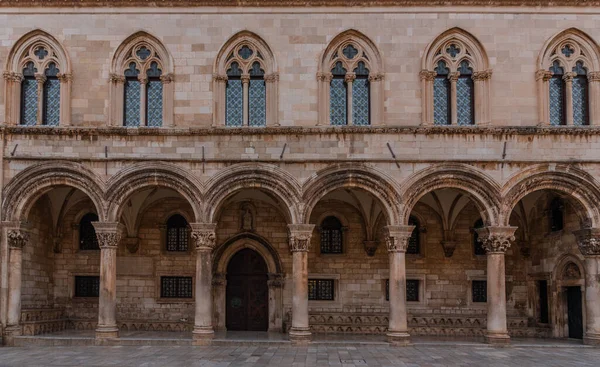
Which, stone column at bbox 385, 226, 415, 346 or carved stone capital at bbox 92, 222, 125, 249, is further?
carved stone capital at bbox 92, 222, 125, 249

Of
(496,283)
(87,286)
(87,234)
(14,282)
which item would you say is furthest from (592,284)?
(14,282)

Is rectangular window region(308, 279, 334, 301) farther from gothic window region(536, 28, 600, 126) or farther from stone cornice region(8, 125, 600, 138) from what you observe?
gothic window region(536, 28, 600, 126)

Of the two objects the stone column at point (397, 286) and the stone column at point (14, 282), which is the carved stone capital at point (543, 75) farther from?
the stone column at point (14, 282)

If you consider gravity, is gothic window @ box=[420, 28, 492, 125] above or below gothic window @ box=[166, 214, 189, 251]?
above

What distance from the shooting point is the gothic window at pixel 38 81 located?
68.3 feet

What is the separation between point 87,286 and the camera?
2358 cm

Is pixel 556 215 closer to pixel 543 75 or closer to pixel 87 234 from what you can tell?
pixel 543 75

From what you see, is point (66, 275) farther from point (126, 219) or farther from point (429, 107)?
point (429, 107)

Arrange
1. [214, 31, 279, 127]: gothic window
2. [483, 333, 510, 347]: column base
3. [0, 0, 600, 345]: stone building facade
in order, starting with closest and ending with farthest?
1. [483, 333, 510, 347]: column base
2. [0, 0, 600, 345]: stone building facade
3. [214, 31, 279, 127]: gothic window

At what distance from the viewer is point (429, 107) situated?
20531 mm

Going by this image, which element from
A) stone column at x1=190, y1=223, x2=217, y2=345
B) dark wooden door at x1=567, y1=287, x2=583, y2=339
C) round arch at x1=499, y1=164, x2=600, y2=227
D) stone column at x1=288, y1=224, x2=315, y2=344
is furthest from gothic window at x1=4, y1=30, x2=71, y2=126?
dark wooden door at x1=567, y1=287, x2=583, y2=339

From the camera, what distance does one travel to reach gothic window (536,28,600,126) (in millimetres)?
20516

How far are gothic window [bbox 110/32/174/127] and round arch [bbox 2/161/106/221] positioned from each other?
76.3 inches

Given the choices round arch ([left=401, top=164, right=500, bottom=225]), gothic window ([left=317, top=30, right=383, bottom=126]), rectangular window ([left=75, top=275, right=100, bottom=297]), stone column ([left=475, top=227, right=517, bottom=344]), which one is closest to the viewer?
stone column ([left=475, top=227, right=517, bottom=344])
